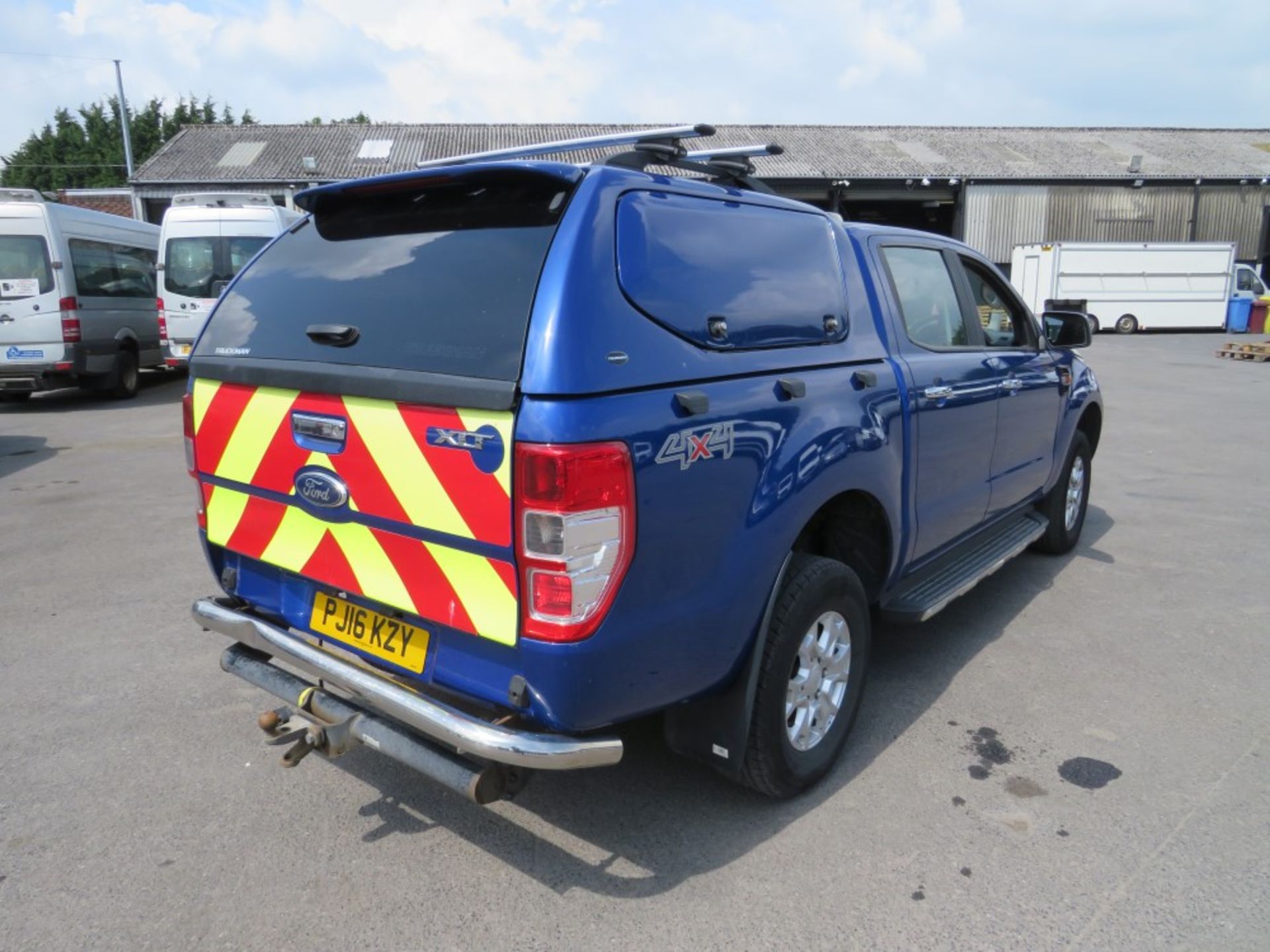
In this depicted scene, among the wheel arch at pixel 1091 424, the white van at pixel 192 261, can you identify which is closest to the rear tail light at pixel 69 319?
the white van at pixel 192 261

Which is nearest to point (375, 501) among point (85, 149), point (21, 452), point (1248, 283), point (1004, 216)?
point (21, 452)

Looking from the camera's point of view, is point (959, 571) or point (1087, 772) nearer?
point (1087, 772)

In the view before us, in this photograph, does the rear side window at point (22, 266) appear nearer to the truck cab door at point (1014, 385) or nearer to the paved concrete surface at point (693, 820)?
the paved concrete surface at point (693, 820)

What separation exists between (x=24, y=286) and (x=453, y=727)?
12484 mm

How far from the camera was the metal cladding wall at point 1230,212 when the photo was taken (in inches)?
1307

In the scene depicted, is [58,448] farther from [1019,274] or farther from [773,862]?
[1019,274]

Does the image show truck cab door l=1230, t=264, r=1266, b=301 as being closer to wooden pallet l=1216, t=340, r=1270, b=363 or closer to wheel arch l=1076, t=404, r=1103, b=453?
wooden pallet l=1216, t=340, r=1270, b=363

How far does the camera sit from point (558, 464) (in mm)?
2158

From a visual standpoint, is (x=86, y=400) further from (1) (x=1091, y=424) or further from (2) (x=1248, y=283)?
(2) (x=1248, y=283)

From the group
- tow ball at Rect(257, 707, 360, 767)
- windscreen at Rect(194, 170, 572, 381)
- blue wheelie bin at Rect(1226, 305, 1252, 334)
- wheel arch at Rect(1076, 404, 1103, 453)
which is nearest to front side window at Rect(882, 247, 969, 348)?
windscreen at Rect(194, 170, 572, 381)

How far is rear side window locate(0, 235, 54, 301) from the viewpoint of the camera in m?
11.6

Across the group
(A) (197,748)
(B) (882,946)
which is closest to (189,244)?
(A) (197,748)

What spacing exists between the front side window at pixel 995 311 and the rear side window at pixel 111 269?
1218cm

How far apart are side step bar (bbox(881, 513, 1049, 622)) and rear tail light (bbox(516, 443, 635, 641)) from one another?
1763 millimetres
